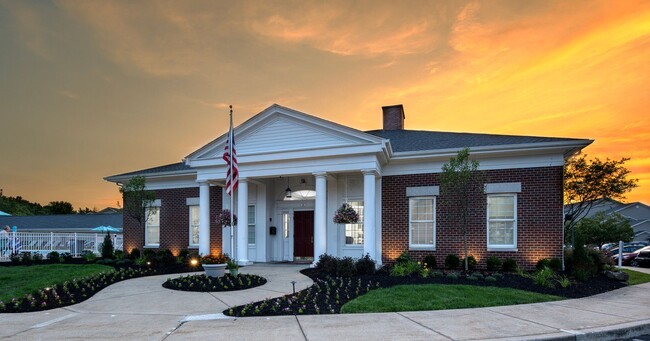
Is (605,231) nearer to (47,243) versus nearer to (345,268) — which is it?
(345,268)

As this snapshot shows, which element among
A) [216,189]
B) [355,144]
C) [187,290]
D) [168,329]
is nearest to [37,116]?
[216,189]

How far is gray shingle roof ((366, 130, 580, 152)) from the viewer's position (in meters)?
14.3

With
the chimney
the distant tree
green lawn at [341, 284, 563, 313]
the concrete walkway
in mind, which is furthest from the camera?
the distant tree

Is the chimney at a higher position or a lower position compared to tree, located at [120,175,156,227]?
higher

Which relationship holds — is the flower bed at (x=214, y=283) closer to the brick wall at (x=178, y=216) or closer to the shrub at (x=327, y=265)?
the shrub at (x=327, y=265)

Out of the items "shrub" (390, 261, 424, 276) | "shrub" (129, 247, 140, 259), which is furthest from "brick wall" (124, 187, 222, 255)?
"shrub" (390, 261, 424, 276)

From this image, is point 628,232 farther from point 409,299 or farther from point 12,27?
point 12,27

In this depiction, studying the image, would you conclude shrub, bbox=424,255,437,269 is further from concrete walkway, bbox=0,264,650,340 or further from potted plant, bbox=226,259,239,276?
potted plant, bbox=226,259,239,276

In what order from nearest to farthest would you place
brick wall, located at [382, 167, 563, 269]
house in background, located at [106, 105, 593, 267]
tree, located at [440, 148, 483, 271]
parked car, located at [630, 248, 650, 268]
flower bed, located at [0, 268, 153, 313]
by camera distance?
flower bed, located at [0, 268, 153, 313] → tree, located at [440, 148, 483, 271] → brick wall, located at [382, 167, 563, 269] → house in background, located at [106, 105, 593, 267] → parked car, located at [630, 248, 650, 268]

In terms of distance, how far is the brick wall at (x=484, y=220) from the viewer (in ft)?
44.1

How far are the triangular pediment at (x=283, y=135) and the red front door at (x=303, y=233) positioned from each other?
143 inches

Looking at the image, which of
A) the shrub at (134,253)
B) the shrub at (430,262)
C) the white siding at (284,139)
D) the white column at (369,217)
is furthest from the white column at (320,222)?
the shrub at (134,253)

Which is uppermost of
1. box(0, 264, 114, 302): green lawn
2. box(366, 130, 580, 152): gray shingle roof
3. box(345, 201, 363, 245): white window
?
box(366, 130, 580, 152): gray shingle roof

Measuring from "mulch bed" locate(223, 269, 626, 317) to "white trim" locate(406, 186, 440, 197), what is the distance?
3468 mm
